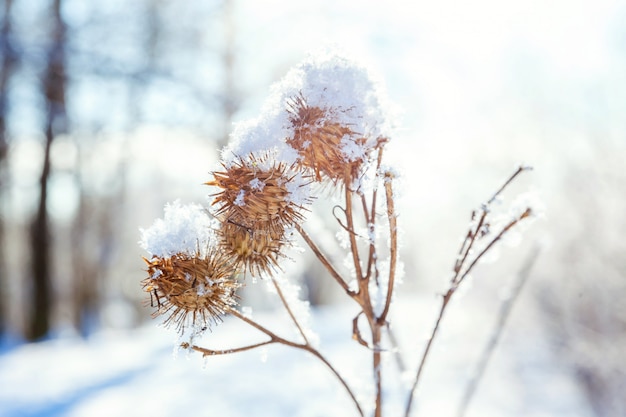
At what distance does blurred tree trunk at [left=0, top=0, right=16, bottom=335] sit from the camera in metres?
5.97

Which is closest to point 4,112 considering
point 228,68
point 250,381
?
point 228,68

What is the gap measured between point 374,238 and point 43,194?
846 centimetres

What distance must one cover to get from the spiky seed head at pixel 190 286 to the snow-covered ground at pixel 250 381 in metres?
0.83

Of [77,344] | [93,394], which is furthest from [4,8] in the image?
[93,394]

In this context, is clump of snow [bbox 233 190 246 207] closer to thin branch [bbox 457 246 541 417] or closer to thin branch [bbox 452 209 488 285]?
thin branch [bbox 452 209 488 285]

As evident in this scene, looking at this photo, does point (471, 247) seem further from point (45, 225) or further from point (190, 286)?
point (45, 225)

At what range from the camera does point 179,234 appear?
1007mm

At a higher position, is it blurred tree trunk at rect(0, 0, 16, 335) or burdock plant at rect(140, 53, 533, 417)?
blurred tree trunk at rect(0, 0, 16, 335)

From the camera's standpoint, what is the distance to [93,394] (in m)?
3.69

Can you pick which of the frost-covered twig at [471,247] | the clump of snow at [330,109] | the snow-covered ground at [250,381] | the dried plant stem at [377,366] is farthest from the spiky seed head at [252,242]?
the snow-covered ground at [250,381]

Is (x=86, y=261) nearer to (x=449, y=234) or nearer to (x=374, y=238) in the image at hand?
(x=449, y=234)

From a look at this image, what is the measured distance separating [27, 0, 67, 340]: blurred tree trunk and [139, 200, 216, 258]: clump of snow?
22.8 ft

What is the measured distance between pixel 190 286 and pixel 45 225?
8445 millimetres

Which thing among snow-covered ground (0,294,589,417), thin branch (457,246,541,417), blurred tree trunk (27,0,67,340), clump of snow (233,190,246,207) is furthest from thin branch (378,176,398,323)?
blurred tree trunk (27,0,67,340)
